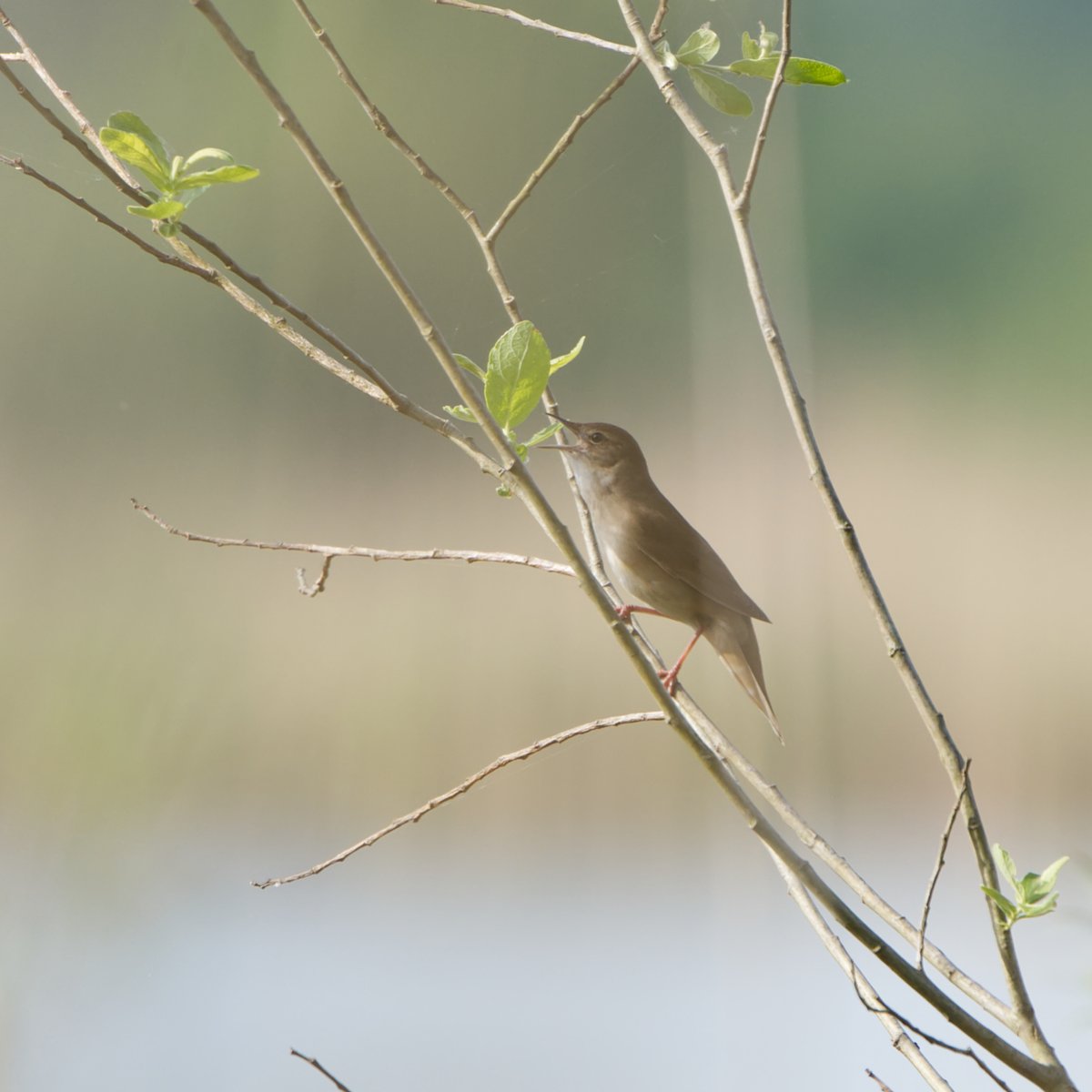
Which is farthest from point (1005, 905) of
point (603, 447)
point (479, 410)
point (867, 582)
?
point (603, 447)

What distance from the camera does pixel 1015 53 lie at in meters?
1.48

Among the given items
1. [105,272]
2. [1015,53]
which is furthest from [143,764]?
[1015,53]

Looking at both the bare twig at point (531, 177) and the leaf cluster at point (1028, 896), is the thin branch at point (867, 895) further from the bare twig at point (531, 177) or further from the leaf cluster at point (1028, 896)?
the bare twig at point (531, 177)

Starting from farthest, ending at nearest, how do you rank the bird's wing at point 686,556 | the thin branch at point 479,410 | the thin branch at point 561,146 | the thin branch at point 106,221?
the bird's wing at point 686,556
the thin branch at point 561,146
the thin branch at point 106,221
the thin branch at point 479,410

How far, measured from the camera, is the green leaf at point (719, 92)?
0.58 m

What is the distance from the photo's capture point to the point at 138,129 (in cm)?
51

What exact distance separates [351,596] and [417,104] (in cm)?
59

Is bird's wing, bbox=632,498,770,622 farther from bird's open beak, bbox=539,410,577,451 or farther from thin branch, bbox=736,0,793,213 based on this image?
thin branch, bbox=736,0,793,213

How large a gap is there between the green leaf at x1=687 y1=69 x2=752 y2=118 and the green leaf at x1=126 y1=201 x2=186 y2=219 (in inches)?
10.6

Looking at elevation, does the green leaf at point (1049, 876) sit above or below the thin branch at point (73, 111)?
below

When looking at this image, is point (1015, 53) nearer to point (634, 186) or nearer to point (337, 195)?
point (634, 186)

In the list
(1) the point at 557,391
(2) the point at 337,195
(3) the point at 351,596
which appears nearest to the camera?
(2) the point at 337,195

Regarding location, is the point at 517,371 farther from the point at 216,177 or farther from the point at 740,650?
the point at 740,650

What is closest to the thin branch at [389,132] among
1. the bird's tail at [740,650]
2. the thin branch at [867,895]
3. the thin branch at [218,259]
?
the thin branch at [218,259]
